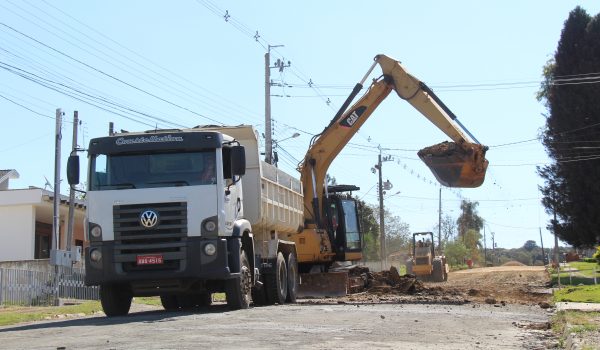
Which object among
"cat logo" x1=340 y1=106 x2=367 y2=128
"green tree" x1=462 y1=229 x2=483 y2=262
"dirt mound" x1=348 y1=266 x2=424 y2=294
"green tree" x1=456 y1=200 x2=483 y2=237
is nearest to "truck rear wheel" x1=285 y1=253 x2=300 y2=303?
"dirt mound" x1=348 y1=266 x2=424 y2=294

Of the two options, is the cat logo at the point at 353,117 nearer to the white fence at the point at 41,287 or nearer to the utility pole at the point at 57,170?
the white fence at the point at 41,287

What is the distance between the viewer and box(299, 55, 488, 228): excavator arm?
22.0m

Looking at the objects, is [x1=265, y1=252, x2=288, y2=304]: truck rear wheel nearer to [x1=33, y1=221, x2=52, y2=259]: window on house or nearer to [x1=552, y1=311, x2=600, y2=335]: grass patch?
[x1=552, y1=311, x2=600, y2=335]: grass patch

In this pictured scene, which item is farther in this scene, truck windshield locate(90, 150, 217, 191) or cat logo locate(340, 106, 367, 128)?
cat logo locate(340, 106, 367, 128)

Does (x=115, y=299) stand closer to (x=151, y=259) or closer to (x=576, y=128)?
(x=151, y=259)

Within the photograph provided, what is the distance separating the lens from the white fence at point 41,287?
2512 cm

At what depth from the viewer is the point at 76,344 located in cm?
1044

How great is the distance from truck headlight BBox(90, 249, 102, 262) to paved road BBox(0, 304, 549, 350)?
1486 millimetres

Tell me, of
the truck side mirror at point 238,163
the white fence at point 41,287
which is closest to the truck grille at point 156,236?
the truck side mirror at point 238,163

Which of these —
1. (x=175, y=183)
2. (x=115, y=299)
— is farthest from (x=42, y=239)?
(x=175, y=183)

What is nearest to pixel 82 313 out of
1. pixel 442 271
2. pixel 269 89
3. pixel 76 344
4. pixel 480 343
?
pixel 76 344

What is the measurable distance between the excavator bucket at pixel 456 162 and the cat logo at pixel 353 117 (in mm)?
2968

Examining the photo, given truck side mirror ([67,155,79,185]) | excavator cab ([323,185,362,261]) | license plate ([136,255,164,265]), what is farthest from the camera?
excavator cab ([323,185,362,261])

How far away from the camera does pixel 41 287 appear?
90.2ft
